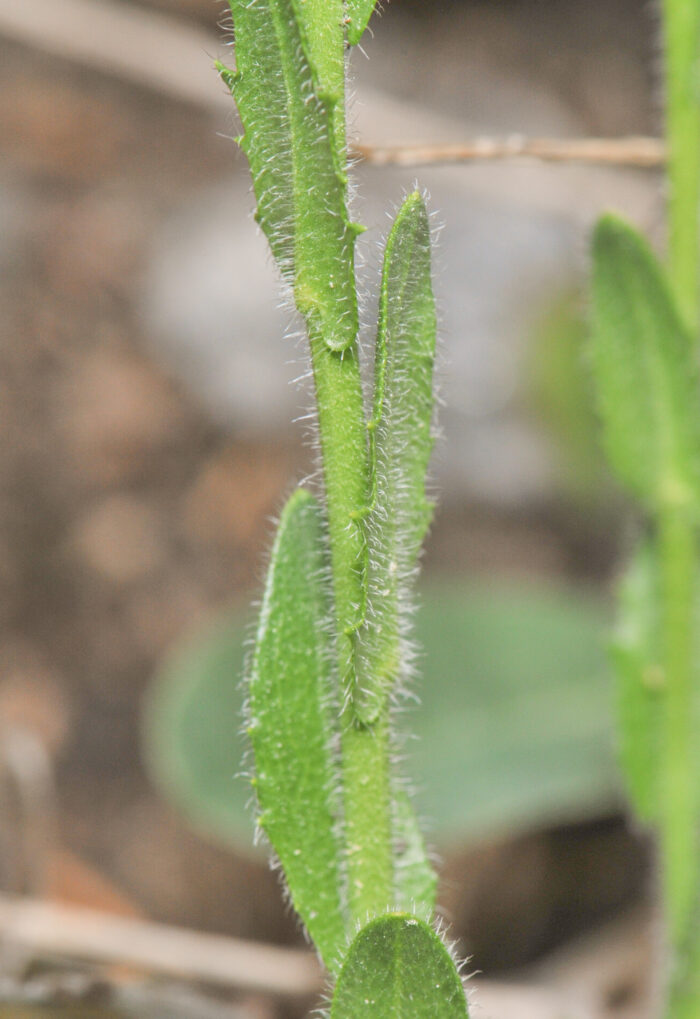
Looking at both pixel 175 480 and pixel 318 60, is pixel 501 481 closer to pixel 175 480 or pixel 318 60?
pixel 175 480

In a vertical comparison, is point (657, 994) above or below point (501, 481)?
below

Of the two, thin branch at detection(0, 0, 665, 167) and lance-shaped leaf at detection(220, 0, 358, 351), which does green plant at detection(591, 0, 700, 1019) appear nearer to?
thin branch at detection(0, 0, 665, 167)

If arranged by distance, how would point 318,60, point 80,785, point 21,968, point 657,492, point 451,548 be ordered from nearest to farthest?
point 318,60
point 657,492
point 21,968
point 80,785
point 451,548

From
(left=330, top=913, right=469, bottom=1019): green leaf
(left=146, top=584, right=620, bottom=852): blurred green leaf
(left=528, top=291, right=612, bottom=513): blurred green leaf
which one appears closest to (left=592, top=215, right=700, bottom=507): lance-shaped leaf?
(left=146, top=584, right=620, bottom=852): blurred green leaf

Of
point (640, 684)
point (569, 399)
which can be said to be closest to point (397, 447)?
point (640, 684)

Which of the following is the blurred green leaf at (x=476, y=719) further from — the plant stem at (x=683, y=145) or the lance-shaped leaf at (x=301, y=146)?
the lance-shaped leaf at (x=301, y=146)

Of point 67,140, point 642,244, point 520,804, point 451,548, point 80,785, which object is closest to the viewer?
point 642,244

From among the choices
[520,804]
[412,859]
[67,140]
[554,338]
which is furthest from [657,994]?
[67,140]

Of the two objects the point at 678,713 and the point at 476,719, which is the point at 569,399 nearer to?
the point at 476,719
